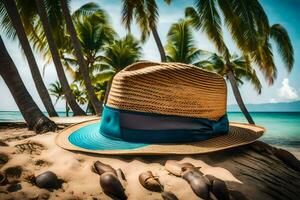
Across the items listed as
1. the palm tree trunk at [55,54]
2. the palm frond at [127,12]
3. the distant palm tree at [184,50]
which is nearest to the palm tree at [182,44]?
the distant palm tree at [184,50]

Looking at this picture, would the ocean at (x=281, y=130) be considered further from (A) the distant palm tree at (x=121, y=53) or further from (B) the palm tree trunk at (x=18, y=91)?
(B) the palm tree trunk at (x=18, y=91)

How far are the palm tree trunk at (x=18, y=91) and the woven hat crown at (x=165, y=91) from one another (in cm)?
232

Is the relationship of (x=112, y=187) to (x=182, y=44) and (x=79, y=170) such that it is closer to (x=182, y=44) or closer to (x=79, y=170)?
(x=79, y=170)

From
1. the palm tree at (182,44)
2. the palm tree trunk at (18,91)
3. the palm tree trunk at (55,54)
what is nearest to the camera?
the palm tree trunk at (18,91)

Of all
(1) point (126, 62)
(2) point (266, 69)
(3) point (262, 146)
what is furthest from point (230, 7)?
(1) point (126, 62)

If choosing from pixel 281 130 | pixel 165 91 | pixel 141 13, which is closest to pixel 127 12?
pixel 141 13

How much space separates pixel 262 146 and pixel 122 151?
1.79 meters

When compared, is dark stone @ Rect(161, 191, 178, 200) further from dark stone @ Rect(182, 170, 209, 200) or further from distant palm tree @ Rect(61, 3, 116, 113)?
distant palm tree @ Rect(61, 3, 116, 113)

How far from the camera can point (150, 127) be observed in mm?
2133

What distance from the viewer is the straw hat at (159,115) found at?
A: 6.98 feet

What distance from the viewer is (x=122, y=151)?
205 cm

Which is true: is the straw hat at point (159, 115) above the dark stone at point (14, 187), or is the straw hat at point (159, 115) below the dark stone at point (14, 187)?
above

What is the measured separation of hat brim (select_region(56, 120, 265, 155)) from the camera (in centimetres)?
206

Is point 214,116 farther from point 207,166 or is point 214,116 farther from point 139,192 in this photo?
point 139,192
